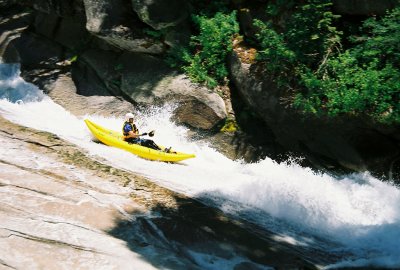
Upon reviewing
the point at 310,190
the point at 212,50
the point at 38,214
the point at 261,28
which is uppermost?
the point at 261,28

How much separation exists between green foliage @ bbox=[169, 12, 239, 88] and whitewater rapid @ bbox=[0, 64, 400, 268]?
3.88ft

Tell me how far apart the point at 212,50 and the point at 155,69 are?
170 centimetres

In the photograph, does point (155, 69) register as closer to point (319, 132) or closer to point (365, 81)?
point (319, 132)

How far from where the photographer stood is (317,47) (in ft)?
30.3

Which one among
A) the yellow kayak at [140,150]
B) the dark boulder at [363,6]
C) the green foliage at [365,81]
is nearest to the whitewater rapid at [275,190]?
the yellow kayak at [140,150]

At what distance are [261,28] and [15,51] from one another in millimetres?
7699

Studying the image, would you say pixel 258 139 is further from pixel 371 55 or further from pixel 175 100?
pixel 371 55

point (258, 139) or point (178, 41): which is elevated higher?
point (178, 41)

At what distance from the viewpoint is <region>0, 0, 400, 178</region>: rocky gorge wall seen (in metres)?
8.83

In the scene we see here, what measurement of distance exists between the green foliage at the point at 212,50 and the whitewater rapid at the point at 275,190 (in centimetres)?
118

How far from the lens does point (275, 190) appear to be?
27.0ft

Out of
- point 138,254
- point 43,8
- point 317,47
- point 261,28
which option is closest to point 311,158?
point 317,47

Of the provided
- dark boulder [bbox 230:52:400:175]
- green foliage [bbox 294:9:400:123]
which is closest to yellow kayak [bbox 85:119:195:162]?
dark boulder [bbox 230:52:400:175]

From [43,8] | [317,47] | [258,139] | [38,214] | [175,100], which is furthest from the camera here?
[43,8]
